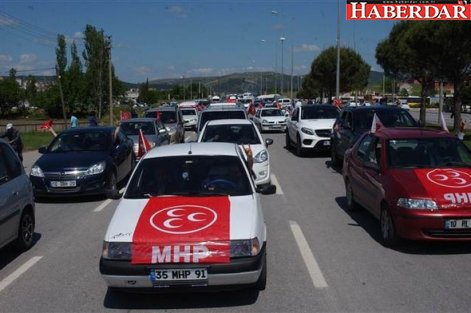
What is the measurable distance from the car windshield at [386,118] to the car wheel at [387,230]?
26.3 feet

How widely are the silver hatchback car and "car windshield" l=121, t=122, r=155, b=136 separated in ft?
37.0

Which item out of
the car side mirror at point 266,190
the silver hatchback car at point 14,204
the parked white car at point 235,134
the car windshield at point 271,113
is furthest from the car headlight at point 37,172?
the car windshield at point 271,113

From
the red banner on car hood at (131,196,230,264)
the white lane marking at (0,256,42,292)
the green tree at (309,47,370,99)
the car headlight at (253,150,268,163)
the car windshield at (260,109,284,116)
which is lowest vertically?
the white lane marking at (0,256,42,292)

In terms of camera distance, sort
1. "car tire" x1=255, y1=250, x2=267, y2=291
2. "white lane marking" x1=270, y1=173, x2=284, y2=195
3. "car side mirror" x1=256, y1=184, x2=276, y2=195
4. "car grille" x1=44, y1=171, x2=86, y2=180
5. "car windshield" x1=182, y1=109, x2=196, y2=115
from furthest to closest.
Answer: "car windshield" x1=182, y1=109, x2=196, y2=115
"white lane marking" x1=270, y1=173, x2=284, y2=195
"car grille" x1=44, y1=171, x2=86, y2=180
"car side mirror" x1=256, y1=184, x2=276, y2=195
"car tire" x1=255, y1=250, x2=267, y2=291

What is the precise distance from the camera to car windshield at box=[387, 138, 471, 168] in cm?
837

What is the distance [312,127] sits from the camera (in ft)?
66.6

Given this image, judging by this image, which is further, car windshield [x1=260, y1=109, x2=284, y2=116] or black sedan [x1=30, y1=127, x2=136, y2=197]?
car windshield [x1=260, y1=109, x2=284, y2=116]

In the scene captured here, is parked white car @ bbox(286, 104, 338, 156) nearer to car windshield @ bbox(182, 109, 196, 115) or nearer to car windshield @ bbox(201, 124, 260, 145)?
car windshield @ bbox(201, 124, 260, 145)

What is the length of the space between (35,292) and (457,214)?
189 inches

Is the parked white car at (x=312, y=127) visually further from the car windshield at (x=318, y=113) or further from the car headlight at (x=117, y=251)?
the car headlight at (x=117, y=251)

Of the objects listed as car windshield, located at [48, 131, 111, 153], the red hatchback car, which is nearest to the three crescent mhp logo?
car windshield, located at [48, 131, 111, 153]

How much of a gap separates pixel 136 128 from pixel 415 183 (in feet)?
43.9

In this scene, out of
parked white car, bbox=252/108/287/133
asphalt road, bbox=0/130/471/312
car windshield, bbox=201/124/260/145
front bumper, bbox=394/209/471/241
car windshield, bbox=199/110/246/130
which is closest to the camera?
asphalt road, bbox=0/130/471/312

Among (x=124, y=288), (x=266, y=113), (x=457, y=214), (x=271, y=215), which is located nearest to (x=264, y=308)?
(x=124, y=288)
